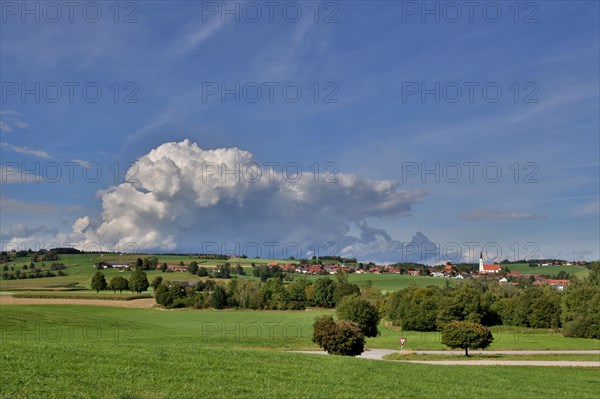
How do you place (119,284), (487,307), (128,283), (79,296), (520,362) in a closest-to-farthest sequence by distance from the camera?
(520,362), (487,307), (79,296), (119,284), (128,283)

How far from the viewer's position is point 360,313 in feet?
239

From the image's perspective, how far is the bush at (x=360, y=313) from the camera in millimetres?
72000

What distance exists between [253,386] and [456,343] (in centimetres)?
4240

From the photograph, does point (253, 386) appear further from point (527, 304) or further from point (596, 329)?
point (527, 304)

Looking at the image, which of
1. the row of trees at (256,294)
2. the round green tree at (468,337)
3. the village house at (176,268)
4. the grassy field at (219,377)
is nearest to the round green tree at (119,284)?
→ the row of trees at (256,294)

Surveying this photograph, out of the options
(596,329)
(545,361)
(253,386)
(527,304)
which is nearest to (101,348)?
(253,386)

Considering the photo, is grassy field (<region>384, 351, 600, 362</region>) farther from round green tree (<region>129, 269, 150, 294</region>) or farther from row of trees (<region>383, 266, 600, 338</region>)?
round green tree (<region>129, 269, 150, 294</region>)

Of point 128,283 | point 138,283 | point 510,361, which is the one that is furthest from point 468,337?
point 128,283

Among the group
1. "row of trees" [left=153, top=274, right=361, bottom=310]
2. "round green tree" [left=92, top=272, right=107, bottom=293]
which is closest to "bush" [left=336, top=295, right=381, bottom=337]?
"row of trees" [left=153, top=274, right=361, bottom=310]

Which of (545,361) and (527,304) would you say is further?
(527,304)

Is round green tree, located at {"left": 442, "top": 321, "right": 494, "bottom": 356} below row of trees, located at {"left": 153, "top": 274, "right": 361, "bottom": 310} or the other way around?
the other way around

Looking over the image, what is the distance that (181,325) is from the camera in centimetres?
9350

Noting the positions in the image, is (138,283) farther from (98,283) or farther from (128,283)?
(98,283)

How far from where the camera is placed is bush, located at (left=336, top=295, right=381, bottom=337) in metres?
72.0
